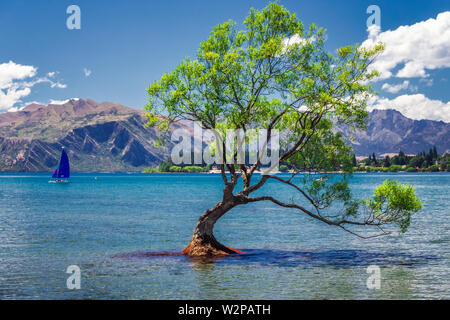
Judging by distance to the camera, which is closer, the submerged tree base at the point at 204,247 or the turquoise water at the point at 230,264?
the turquoise water at the point at 230,264

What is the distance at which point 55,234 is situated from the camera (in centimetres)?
5544

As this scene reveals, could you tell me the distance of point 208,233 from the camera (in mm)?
36062

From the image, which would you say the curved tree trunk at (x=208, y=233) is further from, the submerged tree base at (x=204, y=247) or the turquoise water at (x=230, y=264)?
the turquoise water at (x=230, y=264)

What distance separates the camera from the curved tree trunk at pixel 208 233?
35031 millimetres

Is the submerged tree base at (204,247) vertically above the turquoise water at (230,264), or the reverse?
the submerged tree base at (204,247)

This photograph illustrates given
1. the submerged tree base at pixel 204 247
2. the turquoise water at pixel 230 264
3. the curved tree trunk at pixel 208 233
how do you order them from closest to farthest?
the turquoise water at pixel 230 264 < the curved tree trunk at pixel 208 233 < the submerged tree base at pixel 204 247

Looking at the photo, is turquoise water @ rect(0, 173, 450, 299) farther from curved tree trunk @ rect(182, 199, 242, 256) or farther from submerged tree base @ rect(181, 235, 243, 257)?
curved tree trunk @ rect(182, 199, 242, 256)

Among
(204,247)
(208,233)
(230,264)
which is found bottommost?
(230,264)

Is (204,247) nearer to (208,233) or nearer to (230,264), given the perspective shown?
(208,233)

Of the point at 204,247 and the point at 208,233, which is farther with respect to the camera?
the point at 204,247

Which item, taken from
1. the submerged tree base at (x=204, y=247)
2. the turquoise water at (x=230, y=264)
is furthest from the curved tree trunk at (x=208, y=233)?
the turquoise water at (x=230, y=264)

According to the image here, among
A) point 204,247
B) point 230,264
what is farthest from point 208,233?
point 230,264
